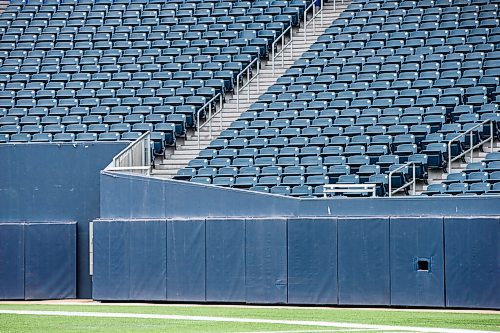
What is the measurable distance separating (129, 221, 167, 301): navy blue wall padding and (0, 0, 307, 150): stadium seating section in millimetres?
3530

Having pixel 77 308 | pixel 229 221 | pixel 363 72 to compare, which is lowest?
pixel 77 308

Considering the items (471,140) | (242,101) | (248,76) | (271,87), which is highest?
(248,76)

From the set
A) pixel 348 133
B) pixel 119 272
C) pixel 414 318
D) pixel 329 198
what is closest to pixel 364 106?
pixel 348 133

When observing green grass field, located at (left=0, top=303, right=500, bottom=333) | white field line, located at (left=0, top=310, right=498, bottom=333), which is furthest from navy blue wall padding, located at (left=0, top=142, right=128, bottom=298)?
white field line, located at (left=0, top=310, right=498, bottom=333)

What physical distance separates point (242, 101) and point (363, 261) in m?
8.59

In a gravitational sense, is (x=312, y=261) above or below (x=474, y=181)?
below

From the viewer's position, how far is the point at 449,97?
79.1 ft

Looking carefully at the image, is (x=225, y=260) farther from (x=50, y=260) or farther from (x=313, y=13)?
(x=313, y=13)

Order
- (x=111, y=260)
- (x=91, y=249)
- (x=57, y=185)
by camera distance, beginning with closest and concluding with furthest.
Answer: (x=111, y=260), (x=91, y=249), (x=57, y=185)

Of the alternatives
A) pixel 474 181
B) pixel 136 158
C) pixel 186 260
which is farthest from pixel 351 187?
pixel 136 158

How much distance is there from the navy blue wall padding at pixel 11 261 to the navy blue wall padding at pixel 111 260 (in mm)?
1974

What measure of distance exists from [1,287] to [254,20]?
1076 cm

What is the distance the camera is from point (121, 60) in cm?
2933

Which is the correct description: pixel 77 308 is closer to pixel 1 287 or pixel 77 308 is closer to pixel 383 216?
pixel 1 287
